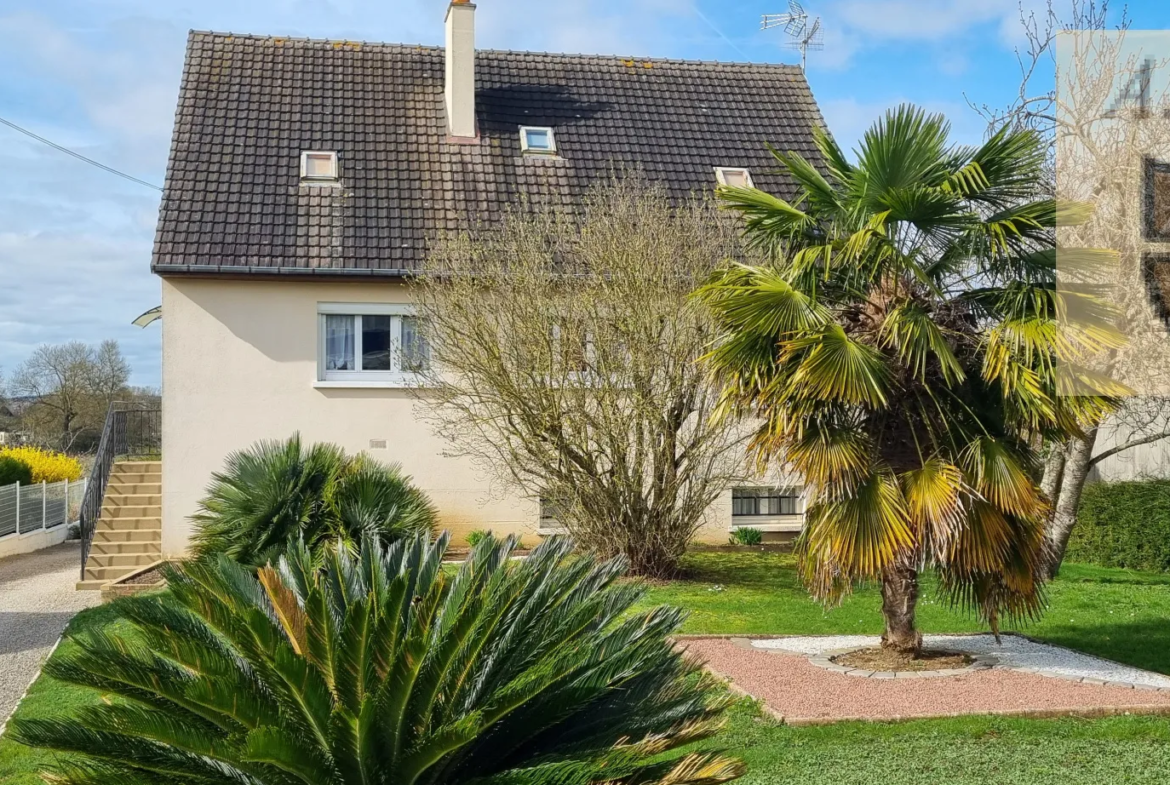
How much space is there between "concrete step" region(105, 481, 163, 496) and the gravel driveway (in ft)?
4.52

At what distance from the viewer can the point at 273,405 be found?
17.8 meters

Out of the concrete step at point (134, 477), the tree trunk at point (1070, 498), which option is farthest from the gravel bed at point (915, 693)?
the concrete step at point (134, 477)

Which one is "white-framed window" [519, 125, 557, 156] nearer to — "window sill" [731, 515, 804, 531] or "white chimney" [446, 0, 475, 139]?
"white chimney" [446, 0, 475, 139]

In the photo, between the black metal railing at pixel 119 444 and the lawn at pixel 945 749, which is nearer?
the lawn at pixel 945 749

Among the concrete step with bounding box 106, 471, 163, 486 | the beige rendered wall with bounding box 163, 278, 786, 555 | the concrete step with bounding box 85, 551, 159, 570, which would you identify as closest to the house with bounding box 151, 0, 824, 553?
the beige rendered wall with bounding box 163, 278, 786, 555

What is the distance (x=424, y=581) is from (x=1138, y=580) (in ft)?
46.5

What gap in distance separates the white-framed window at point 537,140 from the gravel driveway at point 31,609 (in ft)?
31.4

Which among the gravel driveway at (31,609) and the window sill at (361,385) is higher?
the window sill at (361,385)

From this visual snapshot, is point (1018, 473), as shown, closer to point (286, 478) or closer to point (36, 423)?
point (286, 478)

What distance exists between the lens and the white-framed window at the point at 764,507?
63.7ft

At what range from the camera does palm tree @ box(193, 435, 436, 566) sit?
1256cm

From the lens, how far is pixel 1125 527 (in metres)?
18.3

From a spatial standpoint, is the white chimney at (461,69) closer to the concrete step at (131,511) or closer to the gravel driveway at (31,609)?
the concrete step at (131,511)

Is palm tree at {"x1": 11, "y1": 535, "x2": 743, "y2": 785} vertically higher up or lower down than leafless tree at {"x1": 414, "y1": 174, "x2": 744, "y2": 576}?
lower down
